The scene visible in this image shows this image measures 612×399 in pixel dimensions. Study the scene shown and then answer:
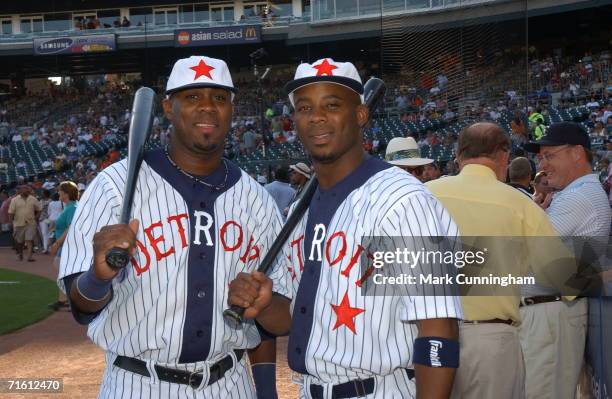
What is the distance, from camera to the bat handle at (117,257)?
7.75 feet

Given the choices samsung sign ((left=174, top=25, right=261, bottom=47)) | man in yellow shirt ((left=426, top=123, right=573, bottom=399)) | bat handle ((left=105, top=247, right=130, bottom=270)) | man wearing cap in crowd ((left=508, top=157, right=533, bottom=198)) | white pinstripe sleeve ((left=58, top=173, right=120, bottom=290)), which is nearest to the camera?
bat handle ((left=105, top=247, right=130, bottom=270))

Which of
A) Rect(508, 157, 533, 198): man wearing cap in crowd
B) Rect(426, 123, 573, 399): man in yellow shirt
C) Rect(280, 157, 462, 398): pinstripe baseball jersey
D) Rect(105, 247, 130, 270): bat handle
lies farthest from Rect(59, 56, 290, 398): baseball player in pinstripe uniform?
Rect(508, 157, 533, 198): man wearing cap in crowd

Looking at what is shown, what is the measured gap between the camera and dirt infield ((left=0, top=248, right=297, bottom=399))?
6430mm

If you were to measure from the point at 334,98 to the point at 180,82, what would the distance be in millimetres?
699

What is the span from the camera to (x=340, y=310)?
8.00 ft

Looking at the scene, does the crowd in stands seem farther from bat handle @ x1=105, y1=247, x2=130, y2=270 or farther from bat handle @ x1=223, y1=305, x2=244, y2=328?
bat handle @ x1=105, y1=247, x2=130, y2=270

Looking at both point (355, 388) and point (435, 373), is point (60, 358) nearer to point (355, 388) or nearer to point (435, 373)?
point (355, 388)

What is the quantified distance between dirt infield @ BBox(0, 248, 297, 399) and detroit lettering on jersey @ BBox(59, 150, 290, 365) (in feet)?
11.2

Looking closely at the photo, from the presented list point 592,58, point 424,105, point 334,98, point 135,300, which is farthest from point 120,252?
point 592,58

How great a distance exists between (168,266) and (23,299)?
9.71 meters

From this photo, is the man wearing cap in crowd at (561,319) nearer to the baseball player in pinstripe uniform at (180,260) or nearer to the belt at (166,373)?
the baseball player in pinstripe uniform at (180,260)

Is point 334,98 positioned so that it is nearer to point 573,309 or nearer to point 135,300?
point 135,300

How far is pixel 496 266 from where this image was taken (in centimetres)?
371

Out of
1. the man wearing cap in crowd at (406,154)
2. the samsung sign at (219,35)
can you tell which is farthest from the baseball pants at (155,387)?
the samsung sign at (219,35)
